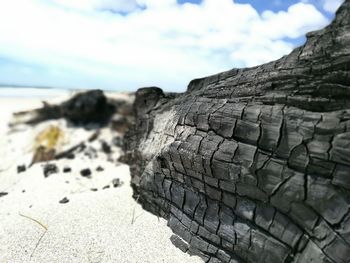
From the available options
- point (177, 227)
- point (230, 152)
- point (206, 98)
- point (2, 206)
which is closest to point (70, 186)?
point (2, 206)

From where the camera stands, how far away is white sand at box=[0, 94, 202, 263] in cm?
366

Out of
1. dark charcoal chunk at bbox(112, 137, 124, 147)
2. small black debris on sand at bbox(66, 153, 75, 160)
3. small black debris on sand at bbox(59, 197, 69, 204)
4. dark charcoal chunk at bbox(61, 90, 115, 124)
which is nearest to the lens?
small black debris on sand at bbox(59, 197, 69, 204)

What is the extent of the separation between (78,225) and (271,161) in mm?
2570

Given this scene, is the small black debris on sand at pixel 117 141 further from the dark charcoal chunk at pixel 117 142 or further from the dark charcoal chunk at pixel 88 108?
the dark charcoal chunk at pixel 88 108

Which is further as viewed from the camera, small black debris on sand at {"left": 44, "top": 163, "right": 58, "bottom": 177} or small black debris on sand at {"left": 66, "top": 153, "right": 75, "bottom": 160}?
small black debris on sand at {"left": 66, "top": 153, "right": 75, "bottom": 160}

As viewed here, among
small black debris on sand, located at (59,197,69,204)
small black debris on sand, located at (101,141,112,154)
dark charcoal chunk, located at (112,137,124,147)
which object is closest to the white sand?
small black debris on sand, located at (59,197,69,204)

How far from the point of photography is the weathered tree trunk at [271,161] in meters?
2.60

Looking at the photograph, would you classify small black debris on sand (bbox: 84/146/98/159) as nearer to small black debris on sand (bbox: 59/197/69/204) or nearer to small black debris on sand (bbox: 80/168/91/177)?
small black debris on sand (bbox: 80/168/91/177)

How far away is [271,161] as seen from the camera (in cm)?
287

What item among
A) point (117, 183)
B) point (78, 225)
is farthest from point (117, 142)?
point (78, 225)

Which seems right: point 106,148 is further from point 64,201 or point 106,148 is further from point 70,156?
point 64,201

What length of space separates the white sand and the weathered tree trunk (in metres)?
0.35

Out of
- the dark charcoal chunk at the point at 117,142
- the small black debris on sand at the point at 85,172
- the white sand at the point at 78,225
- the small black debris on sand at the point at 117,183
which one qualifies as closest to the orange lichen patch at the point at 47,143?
the dark charcoal chunk at the point at 117,142

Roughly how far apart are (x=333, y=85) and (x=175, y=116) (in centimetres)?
196
